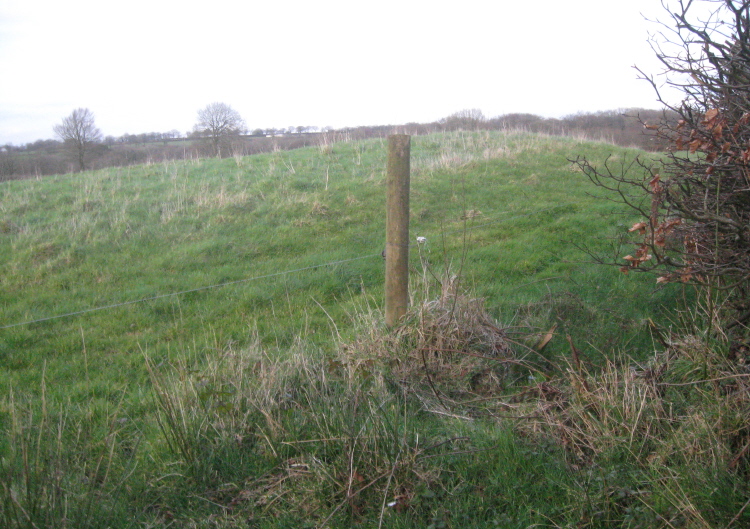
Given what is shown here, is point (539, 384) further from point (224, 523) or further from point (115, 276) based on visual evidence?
point (115, 276)

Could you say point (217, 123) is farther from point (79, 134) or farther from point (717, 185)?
point (717, 185)

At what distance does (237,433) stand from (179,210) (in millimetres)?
7618

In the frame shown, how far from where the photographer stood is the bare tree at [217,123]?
31016 millimetres

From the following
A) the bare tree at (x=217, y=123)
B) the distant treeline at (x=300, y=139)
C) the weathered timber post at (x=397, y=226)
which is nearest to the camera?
the weathered timber post at (x=397, y=226)

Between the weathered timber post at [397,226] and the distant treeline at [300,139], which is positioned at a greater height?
the distant treeline at [300,139]

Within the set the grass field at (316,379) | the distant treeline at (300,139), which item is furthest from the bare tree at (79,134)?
the grass field at (316,379)

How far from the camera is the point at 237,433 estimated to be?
3.16 metres

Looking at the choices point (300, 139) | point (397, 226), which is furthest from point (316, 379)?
point (300, 139)

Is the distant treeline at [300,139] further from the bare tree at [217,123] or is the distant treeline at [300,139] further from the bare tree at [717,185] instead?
the bare tree at [717,185]

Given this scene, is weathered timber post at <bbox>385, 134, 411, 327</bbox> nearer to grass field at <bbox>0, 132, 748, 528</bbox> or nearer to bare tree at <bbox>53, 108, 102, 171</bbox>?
grass field at <bbox>0, 132, 748, 528</bbox>

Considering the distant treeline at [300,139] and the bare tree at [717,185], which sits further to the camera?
the distant treeline at [300,139]

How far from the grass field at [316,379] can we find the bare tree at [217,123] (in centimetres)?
2228

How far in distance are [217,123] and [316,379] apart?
101ft

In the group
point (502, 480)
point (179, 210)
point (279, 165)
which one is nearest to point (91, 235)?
point (179, 210)
